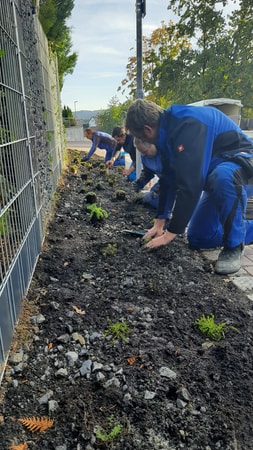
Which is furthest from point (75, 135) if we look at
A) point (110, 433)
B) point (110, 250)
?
point (110, 433)

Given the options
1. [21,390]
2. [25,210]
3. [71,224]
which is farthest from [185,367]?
[71,224]

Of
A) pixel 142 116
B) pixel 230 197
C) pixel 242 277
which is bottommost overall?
pixel 242 277

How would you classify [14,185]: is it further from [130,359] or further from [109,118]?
[109,118]

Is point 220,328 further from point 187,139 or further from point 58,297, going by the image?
point 187,139

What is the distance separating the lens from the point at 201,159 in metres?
2.55

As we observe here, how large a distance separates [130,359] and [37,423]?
0.54 metres

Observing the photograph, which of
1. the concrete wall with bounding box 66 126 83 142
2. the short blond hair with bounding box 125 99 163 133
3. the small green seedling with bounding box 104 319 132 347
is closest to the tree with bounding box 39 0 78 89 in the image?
the short blond hair with bounding box 125 99 163 133

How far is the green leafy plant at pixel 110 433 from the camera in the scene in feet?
4.15

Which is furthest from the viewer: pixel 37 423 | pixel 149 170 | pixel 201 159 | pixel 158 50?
pixel 158 50

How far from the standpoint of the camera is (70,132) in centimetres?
3064

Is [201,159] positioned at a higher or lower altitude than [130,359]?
higher

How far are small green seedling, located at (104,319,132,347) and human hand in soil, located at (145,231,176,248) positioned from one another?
107 centimetres

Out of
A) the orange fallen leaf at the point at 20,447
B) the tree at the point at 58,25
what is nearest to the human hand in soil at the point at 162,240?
the orange fallen leaf at the point at 20,447

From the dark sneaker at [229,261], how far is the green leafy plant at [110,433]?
172cm
